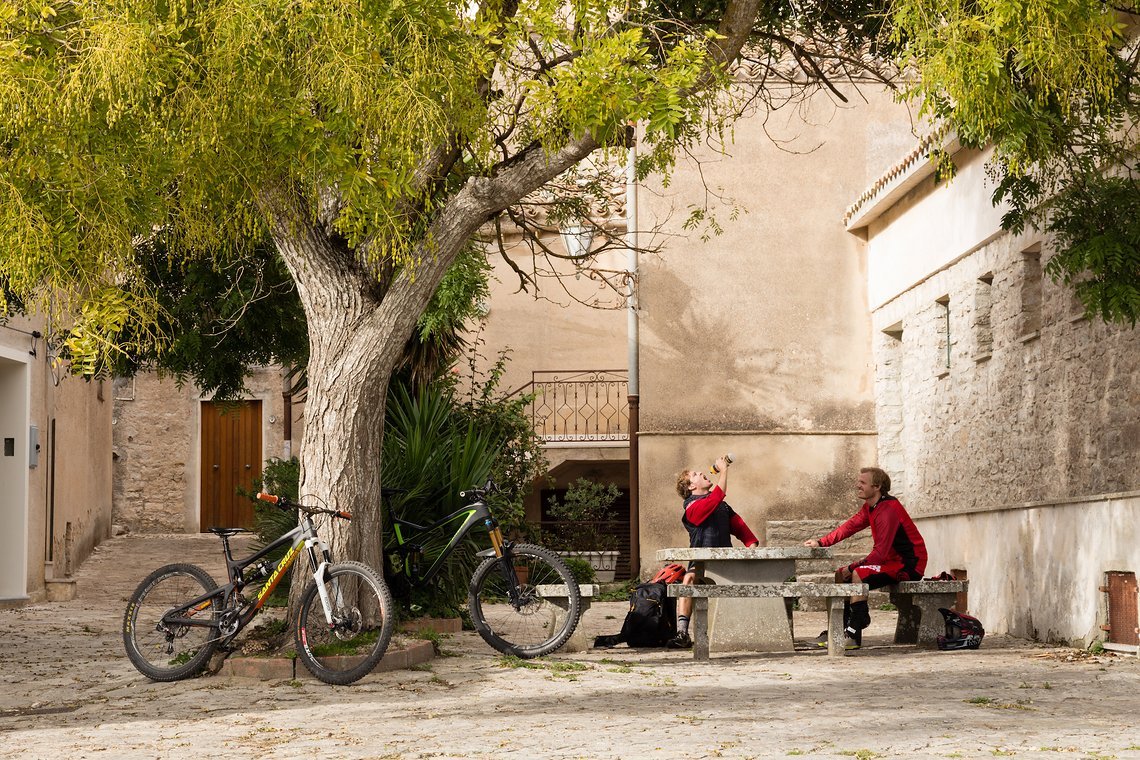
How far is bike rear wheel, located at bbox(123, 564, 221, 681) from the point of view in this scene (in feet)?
25.3

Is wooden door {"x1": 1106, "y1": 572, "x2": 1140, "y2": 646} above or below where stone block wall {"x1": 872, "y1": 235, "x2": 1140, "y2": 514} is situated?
below

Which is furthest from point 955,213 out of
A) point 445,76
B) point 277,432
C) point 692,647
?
point 277,432

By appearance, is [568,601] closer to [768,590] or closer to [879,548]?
[768,590]

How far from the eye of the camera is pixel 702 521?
32.0 ft

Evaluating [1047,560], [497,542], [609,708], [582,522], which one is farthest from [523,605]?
[582,522]

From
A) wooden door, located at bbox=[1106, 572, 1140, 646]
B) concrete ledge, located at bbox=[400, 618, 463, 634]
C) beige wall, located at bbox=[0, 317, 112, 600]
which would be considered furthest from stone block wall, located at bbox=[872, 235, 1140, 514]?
beige wall, located at bbox=[0, 317, 112, 600]

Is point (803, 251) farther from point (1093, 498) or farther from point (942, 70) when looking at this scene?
point (942, 70)

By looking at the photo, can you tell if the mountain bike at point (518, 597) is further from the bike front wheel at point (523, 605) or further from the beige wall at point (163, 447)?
the beige wall at point (163, 447)

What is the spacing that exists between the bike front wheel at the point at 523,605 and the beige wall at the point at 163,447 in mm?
17284

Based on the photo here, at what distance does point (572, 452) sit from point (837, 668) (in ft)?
34.8

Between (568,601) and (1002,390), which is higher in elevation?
(1002,390)

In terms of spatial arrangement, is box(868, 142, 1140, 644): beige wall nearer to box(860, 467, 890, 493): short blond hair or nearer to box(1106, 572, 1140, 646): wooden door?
box(1106, 572, 1140, 646): wooden door

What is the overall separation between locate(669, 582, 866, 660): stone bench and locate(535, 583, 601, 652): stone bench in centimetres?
54

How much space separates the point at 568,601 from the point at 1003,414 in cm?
552
